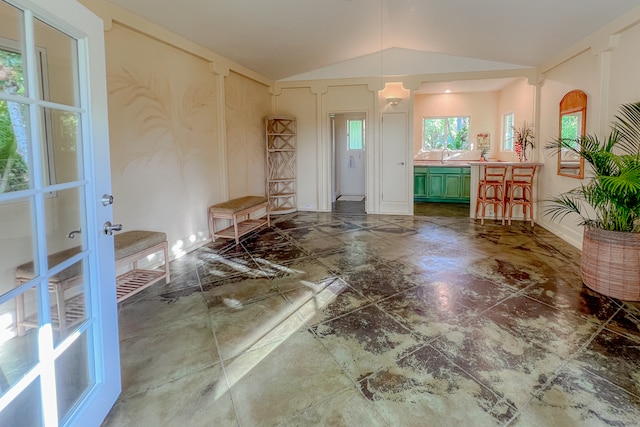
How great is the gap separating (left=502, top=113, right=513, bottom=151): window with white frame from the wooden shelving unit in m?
4.57

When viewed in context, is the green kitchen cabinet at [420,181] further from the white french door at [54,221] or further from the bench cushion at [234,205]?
the white french door at [54,221]

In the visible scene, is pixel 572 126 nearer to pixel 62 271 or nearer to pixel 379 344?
pixel 379 344

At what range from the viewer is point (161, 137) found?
414cm

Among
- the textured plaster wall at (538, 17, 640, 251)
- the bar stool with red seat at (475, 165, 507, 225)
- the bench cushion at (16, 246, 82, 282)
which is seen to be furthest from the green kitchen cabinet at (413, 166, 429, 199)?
the bench cushion at (16, 246, 82, 282)

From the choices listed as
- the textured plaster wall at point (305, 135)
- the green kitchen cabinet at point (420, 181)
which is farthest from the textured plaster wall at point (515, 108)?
the textured plaster wall at point (305, 135)

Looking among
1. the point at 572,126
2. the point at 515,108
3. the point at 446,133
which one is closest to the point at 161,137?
the point at 572,126

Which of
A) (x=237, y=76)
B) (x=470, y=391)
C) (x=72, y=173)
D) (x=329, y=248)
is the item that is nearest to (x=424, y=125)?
(x=237, y=76)

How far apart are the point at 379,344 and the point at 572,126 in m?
4.28

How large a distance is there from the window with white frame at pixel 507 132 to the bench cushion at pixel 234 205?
18.4 ft

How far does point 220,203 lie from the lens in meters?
5.48

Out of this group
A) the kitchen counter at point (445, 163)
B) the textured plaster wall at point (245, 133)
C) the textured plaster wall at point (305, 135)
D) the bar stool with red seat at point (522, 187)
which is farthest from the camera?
the kitchen counter at point (445, 163)

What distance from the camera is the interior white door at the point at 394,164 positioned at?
711 centimetres

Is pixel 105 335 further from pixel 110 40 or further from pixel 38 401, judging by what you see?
pixel 110 40

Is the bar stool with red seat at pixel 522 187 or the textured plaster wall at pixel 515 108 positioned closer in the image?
the bar stool with red seat at pixel 522 187
